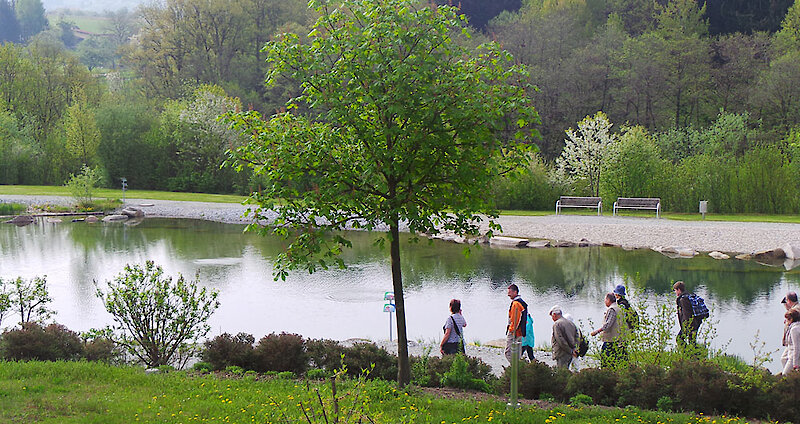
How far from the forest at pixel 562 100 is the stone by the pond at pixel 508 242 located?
5.75 m

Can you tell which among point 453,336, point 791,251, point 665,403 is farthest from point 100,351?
point 791,251

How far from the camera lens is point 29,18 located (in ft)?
497

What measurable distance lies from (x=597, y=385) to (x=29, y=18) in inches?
6700

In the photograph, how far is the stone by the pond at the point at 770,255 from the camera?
969 inches

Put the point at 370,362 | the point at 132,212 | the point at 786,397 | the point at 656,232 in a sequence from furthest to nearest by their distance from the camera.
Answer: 1. the point at 132,212
2. the point at 656,232
3. the point at 370,362
4. the point at 786,397

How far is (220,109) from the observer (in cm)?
5459

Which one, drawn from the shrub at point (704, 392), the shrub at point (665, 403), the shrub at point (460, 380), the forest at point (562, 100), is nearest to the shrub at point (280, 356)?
the shrub at point (460, 380)

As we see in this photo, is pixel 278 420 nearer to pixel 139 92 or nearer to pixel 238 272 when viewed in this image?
pixel 238 272

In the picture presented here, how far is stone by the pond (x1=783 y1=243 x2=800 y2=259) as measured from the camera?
81.2ft

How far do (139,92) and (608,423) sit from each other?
2753 inches

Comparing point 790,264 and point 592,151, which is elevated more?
point 592,151

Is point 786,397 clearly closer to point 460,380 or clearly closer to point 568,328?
point 568,328


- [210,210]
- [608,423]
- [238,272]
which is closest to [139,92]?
[210,210]

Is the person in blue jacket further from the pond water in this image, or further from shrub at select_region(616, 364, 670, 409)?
shrub at select_region(616, 364, 670, 409)
